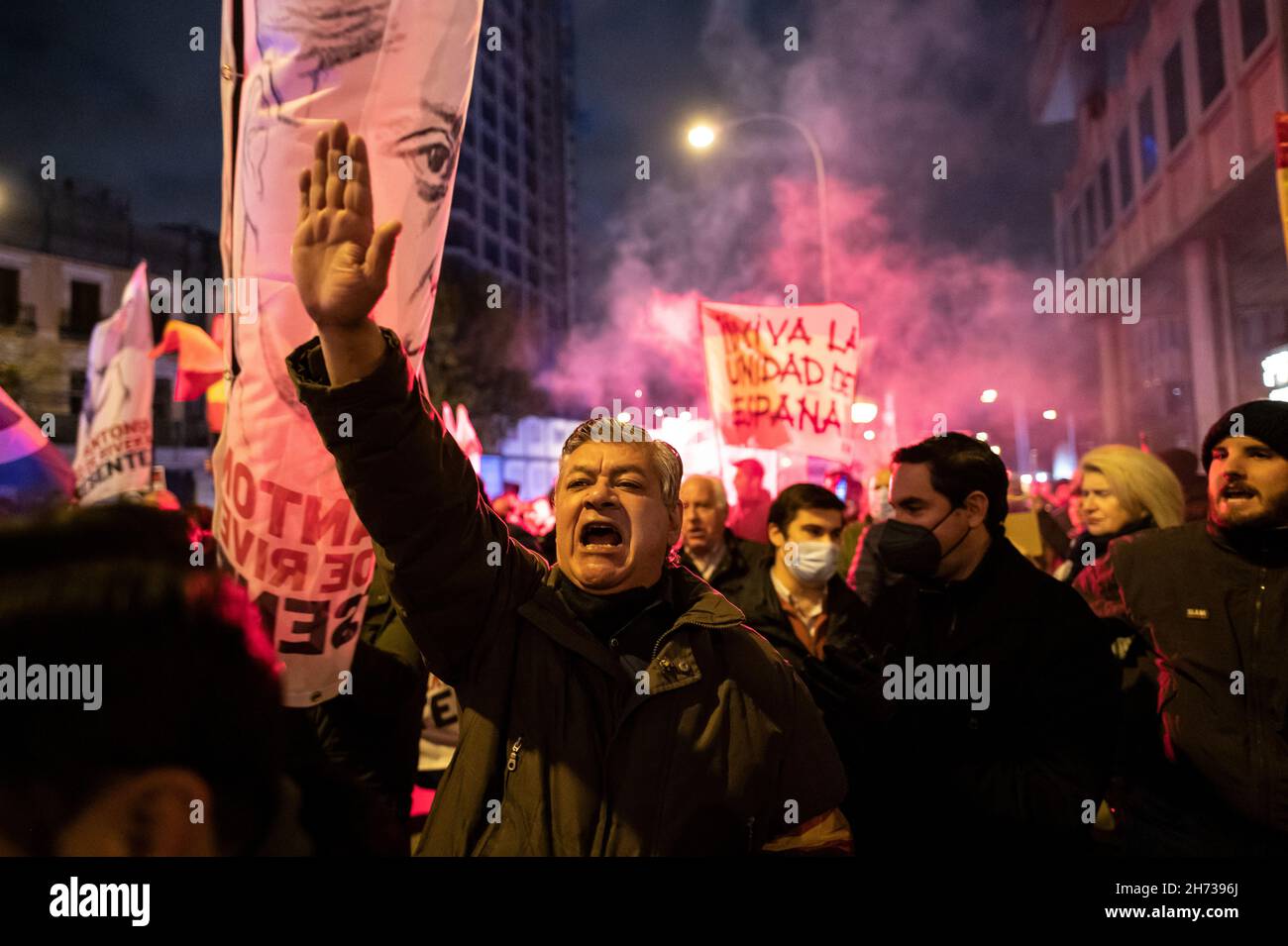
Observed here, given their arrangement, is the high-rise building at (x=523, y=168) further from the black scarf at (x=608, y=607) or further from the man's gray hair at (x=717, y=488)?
the black scarf at (x=608, y=607)

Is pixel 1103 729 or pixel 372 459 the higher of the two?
pixel 372 459

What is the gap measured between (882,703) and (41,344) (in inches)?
1493

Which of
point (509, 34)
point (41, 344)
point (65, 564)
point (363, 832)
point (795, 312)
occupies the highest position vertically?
point (509, 34)

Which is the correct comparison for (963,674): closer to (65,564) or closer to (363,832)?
(363,832)

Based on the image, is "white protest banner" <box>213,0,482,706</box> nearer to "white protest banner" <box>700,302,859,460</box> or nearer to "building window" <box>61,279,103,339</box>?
"white protest banner" <box>700,302,859,460</box>

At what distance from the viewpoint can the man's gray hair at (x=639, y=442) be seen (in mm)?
2217

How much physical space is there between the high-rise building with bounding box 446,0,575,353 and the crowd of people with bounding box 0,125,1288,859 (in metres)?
64.4

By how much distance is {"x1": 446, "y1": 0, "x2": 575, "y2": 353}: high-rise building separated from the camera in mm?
73188

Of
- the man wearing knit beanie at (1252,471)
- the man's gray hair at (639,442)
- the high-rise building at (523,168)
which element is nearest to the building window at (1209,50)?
the man wearing knit beanie at (1252,471)

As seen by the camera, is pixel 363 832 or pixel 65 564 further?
pixel 363 832

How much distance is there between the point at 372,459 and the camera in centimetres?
172

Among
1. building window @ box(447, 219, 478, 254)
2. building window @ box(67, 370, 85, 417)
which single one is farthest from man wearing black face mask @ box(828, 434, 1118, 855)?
building window @ box(447, 219, 478, 254)
